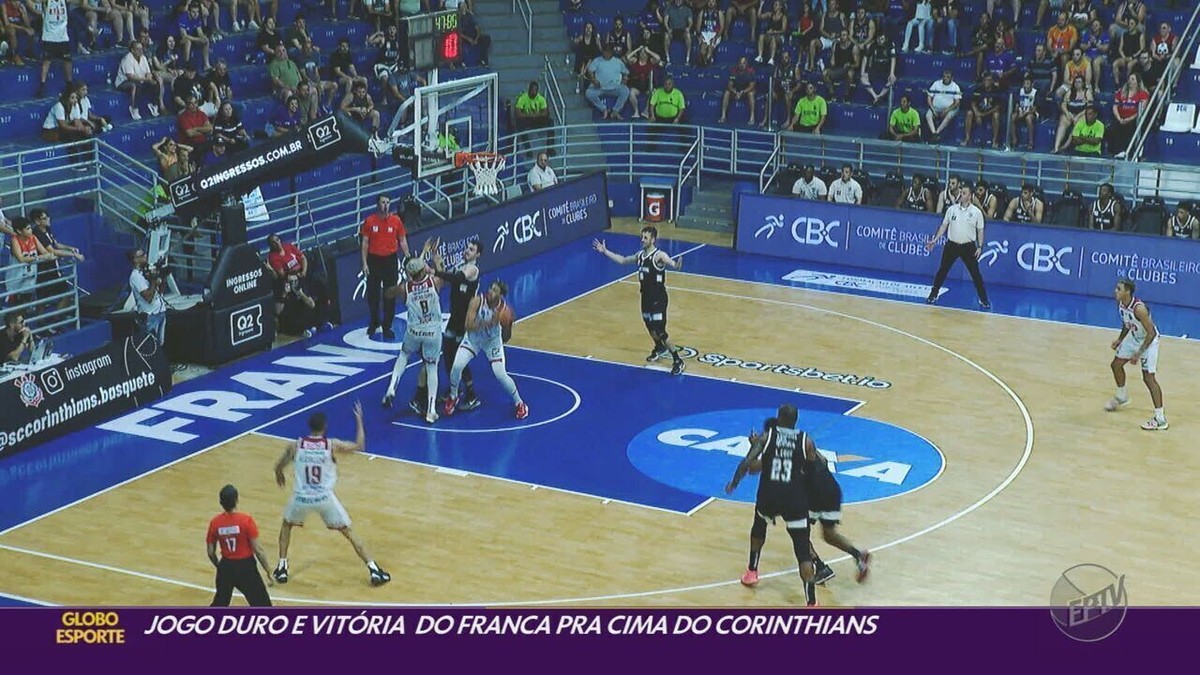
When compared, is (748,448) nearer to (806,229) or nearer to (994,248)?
(994,248)

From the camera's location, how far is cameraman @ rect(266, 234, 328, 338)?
2612 cm

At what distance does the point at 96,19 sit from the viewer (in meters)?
30.9

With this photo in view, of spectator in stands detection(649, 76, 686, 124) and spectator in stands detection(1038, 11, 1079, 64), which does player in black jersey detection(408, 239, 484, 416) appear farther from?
spectator in stands detection(1038, 11, 1079, 64)

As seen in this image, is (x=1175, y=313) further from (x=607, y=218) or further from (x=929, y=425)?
(x=607, y=218)

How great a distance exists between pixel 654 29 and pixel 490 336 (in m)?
17.4

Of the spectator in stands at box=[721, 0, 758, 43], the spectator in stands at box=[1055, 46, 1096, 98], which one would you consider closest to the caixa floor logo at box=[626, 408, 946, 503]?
the spectator in stands at box=[1055, 46, 1096, 98]

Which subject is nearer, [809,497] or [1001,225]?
[809,497]

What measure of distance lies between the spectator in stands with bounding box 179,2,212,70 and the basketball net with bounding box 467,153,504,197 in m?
6.20

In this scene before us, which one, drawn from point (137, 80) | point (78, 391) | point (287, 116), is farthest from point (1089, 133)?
point (78, 391)

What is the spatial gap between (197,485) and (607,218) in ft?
49.4

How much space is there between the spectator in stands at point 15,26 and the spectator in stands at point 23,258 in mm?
6001
